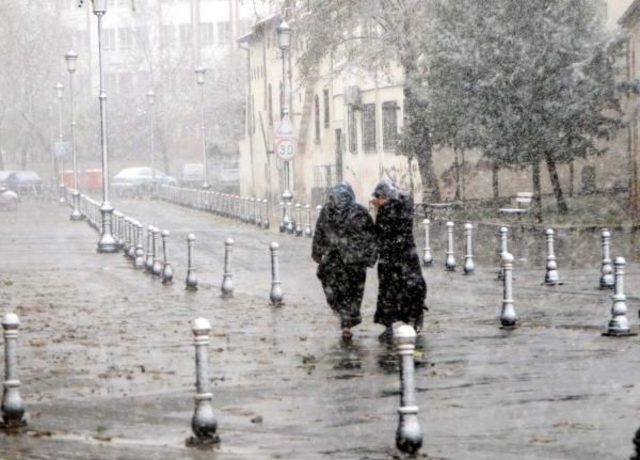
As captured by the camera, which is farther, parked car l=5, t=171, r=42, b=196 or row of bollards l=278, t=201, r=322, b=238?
parked car l=5, t=171, r=42, b=196

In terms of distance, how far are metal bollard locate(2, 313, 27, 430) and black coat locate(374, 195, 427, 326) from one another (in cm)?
563

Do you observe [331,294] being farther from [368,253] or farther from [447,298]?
[447,298]

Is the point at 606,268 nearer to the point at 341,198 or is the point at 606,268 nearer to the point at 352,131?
the point at 341,198

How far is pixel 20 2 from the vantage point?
331 feet

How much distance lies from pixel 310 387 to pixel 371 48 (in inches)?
1581

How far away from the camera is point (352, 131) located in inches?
2569

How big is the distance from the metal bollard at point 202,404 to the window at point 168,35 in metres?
101

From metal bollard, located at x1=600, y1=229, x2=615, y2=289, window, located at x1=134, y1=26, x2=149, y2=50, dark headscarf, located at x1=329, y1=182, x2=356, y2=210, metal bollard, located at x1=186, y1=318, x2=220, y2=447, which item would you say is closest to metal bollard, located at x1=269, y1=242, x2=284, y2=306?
metal bollard, located at x1=600, y1=229, x2=615, y2=289

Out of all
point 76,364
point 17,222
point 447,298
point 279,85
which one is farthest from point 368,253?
point 279,85

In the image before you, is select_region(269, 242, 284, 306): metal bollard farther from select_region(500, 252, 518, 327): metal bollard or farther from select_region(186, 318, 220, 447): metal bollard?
select_region(186, 318, 220, 447): metal bollard

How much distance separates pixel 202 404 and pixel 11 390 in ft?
5.68

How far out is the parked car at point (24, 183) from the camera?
96812mm

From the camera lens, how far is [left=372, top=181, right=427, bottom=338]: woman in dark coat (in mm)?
16297

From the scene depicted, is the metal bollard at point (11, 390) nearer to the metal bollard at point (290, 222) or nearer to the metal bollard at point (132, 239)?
the metal bollard at point (132, 239)
